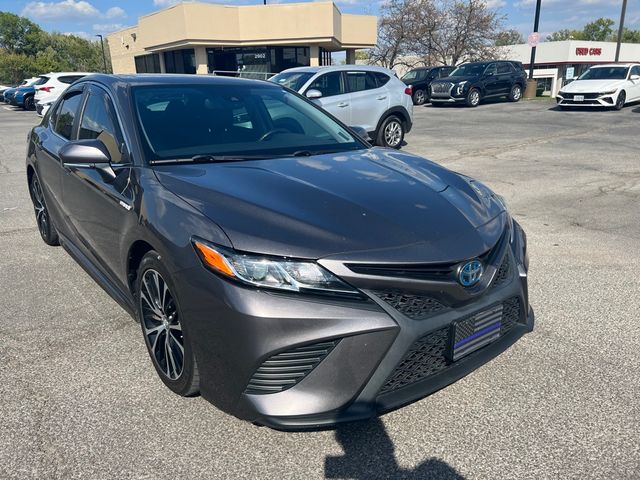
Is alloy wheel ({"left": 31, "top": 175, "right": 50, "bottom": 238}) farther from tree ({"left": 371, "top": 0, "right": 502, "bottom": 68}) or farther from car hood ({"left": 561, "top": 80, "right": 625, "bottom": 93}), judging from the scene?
tree ({"left": 371, "top": 0, "right": 502, "bottom": 68})

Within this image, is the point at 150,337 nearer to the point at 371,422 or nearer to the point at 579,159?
the point at 371,422

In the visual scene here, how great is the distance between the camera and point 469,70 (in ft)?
73.0

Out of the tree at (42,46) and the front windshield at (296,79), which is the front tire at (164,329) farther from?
the tree at (42,46)

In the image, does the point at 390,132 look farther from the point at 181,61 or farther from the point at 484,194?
the point at 181,61

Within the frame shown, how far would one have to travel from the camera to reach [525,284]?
8.96 feet

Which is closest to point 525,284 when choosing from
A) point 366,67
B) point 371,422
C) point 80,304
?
point 371,422

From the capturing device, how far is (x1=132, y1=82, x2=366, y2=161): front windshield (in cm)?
320

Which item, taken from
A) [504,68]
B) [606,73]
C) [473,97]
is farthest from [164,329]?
[504,68]

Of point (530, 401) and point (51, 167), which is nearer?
point (530, 401)

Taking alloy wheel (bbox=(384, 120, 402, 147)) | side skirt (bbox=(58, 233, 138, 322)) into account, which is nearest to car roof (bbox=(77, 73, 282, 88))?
side skirt (bbox=(58, 233, 138, 322))

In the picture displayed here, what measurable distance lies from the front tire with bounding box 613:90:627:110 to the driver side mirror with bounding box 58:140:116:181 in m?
19.0

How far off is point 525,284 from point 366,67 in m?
9.38

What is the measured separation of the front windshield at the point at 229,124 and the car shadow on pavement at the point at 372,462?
1.74m

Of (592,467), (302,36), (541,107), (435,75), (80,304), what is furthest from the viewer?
(302,36)
